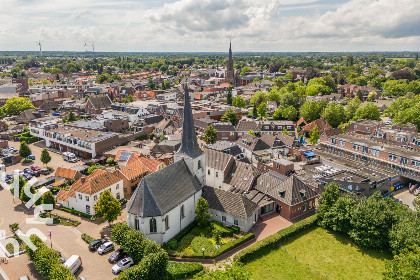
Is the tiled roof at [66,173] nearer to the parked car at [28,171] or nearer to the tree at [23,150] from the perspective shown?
the parked car at [28,171]

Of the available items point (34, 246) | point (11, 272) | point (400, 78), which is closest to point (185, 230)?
point (34, 246)

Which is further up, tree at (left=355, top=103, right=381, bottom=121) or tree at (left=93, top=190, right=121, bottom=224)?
tree at (left=355, top=103, right=381, bottom=121)

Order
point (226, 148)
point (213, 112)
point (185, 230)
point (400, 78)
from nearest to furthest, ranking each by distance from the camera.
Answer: point (185, 230)
point (226, 148)
point (213, 112)
point (400, 78)

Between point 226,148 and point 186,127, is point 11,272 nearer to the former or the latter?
point 186,127

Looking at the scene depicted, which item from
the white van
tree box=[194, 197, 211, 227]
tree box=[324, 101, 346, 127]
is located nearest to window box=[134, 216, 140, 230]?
the white van

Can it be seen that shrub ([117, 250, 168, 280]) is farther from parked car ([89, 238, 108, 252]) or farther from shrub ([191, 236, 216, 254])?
parked car ([89, 238, 108, 252])
